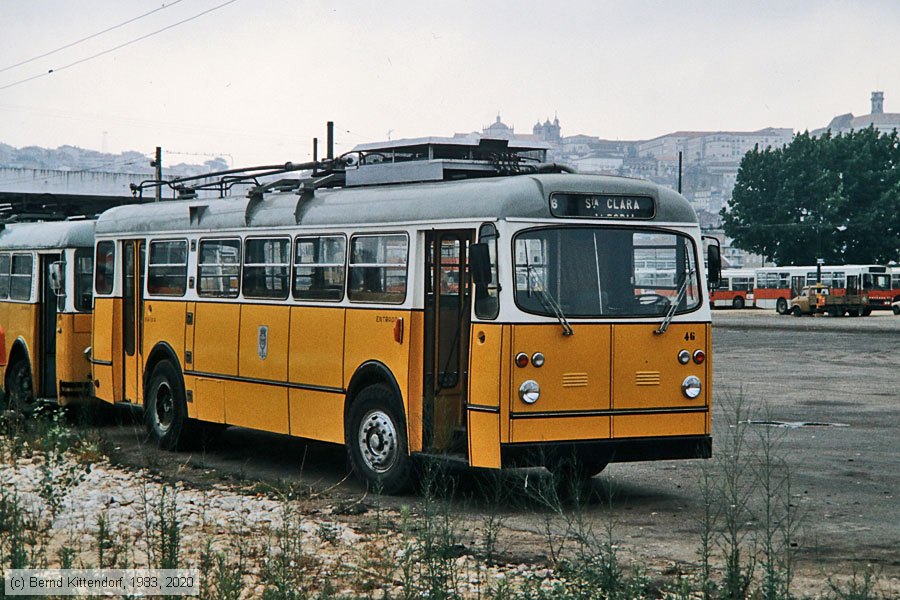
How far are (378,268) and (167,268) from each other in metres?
4.72

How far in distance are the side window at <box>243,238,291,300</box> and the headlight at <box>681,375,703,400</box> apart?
14.4 ft

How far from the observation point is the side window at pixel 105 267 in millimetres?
17797

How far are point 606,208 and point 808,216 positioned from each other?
85.9m

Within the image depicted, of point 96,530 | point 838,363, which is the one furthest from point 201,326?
point 838,363

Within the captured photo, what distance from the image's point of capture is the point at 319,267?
13.6 metres

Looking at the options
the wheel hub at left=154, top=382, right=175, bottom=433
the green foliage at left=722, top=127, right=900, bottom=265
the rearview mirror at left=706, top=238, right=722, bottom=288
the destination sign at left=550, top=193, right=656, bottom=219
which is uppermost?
the green foliage at left=722, top=127, right=900, bottom=265

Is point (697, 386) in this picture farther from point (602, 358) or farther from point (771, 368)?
point (771, 368)

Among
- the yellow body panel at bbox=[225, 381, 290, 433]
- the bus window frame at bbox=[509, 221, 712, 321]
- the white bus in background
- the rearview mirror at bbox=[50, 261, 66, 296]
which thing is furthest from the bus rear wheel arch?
the white bus in background

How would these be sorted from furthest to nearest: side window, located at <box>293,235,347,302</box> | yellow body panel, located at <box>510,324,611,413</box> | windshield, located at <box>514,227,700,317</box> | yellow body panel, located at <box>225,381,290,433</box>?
yellow body panel, located at <box>225,381,290,433</box>, side window, located at <box>293,235,347,302</box>, windshield, located at <box>514,227,700,317</box>, yellow body panel, located at <box>510,324,611,413</box>

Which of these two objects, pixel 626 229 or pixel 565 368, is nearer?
pixel 565 368

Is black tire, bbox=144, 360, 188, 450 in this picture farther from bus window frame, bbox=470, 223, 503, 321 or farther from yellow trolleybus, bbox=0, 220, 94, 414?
bus window frame, bbox=470, 223, 503, 321

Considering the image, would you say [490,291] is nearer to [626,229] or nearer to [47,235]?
[626,229]

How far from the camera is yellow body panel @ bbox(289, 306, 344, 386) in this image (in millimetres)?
13102

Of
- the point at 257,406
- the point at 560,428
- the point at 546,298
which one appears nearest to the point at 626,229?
the point at 546,298
